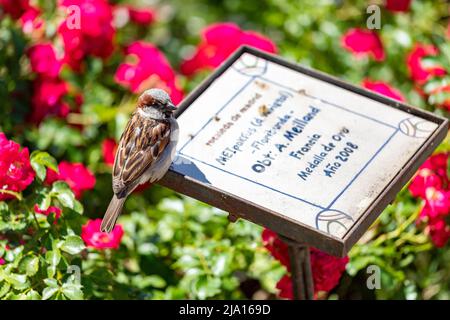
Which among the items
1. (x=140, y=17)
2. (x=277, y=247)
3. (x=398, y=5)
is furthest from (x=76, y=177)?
(x=398, y=5)

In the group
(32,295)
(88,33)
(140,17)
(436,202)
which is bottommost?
(32,295)

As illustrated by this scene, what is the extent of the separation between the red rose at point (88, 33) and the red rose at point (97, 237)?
2.97ft

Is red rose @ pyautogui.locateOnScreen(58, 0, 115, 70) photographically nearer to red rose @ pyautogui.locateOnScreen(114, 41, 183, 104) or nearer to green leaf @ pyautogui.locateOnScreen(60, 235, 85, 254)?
red rose @ pyautogui.locateOnScreen(114, 41, 183, 104)

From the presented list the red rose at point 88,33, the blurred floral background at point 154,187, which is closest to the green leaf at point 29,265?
the blurred floral background at point 154,187

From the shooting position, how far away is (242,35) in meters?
3.33

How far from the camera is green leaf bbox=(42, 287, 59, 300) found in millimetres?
2213

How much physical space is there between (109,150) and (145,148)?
2.71 ft

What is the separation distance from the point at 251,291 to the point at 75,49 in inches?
46.6

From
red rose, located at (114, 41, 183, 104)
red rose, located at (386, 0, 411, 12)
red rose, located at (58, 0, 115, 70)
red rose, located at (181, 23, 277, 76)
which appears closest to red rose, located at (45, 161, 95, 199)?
red rose, located at (114, 41, 183, 104)

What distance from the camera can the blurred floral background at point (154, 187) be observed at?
7.86 ft

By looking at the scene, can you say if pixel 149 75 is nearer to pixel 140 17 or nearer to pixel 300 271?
pixel 140 17

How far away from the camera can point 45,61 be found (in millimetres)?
3184

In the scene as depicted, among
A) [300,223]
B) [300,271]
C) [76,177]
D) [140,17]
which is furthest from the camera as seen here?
[140,17]
